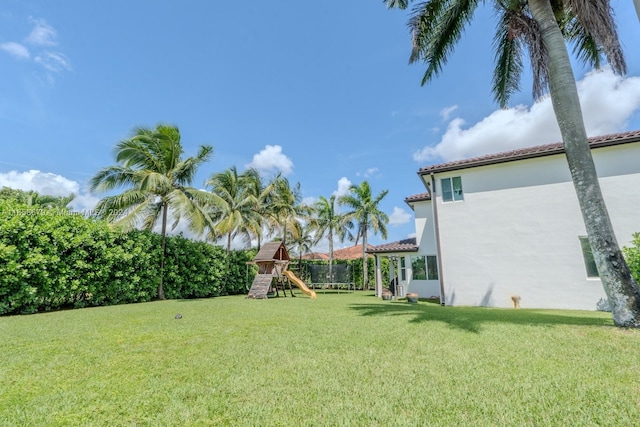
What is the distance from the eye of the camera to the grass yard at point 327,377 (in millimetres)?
2574

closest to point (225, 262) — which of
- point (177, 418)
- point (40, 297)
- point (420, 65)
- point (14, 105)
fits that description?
point (40, 297)

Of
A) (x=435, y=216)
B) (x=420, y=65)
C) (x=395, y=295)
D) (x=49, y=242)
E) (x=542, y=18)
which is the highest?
(x=420, y=65)

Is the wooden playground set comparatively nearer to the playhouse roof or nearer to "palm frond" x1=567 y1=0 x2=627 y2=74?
the playhouse roof

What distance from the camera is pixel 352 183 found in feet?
85.5

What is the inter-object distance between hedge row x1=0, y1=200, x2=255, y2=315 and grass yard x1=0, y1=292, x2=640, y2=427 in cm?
452

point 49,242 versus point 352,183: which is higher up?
point 352,183

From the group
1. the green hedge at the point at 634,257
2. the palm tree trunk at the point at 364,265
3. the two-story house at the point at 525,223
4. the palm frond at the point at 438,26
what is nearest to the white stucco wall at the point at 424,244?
the two-story house at the point at 525,223

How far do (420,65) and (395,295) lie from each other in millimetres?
10854

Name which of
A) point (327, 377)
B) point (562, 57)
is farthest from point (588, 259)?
point (327, 377)

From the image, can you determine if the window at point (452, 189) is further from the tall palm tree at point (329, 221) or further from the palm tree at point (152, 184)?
the tall palm tree at point (329, 221)

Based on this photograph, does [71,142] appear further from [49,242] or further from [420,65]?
[420,65]

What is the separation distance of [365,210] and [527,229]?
14447 mm

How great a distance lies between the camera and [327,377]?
347 cm

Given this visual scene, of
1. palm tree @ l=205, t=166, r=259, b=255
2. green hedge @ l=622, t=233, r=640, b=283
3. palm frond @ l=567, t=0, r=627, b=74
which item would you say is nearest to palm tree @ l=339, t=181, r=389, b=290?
palm tree @ l=205, t=166, r=259, b=255
